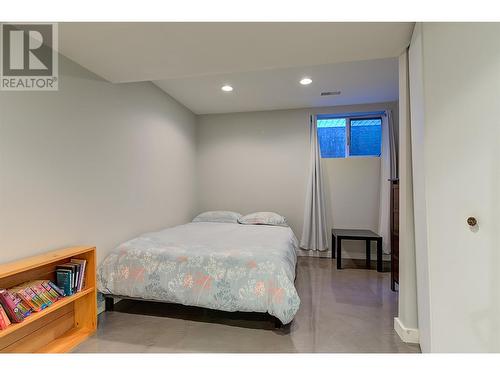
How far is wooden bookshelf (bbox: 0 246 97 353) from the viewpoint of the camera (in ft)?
4.80

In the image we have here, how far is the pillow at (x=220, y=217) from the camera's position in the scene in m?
3.85

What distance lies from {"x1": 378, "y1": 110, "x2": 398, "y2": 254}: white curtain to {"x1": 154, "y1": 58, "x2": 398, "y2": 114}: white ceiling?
0.45 meters

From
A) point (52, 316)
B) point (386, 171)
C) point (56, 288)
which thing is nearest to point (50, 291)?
point (56, 288)

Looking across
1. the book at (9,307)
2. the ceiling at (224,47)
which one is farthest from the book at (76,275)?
the ceiling at (224,47)

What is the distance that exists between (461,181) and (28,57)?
2891 mm

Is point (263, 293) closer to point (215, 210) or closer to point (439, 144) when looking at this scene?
point (439, 144)

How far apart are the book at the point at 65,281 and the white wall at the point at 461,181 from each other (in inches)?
94.9

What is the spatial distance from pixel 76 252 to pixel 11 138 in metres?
0.86

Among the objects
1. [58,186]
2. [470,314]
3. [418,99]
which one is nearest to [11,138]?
[58,186]

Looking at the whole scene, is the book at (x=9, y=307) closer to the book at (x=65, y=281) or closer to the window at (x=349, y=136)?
the book at (x=65, y=281)

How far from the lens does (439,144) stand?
4.54ft

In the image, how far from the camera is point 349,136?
4047 millimetres

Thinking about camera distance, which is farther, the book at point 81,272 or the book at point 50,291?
the book at point 81,272

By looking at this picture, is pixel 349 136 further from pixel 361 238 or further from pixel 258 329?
pixel 258 329
